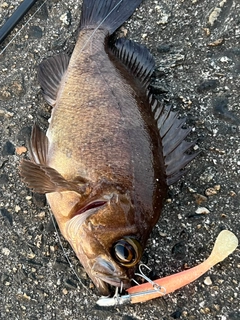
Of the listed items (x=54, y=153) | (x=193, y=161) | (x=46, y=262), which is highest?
(x=193, y=161)

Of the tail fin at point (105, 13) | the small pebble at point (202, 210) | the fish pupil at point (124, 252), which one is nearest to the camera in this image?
the fish pupil at point (124, 252)

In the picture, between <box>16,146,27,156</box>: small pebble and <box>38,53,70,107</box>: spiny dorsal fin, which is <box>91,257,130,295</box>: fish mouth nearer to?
<box>16,146,27,156</box>: small pebble

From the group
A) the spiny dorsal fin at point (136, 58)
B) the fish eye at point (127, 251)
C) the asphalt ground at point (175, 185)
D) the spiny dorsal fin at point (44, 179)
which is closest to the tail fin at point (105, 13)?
the asphalt ground at point (175, 185)

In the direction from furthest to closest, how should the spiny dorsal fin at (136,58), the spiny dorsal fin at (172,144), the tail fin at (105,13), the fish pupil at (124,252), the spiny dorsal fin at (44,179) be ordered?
the tail fin at (105,13) → the spiny dorsal fin at (136,58) → the spiny dorsal fin at (172,144) → the spiny dorsal fin at (44,179) → the fish pupil at (124,252)

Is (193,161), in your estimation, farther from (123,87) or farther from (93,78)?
(93,78)

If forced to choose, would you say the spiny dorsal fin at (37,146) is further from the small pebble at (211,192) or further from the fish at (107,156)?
the small pebble at (211,192)

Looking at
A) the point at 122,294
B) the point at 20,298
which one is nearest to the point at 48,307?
the point at 20,298

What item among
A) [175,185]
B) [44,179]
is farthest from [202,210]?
[44,179]
